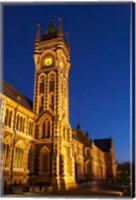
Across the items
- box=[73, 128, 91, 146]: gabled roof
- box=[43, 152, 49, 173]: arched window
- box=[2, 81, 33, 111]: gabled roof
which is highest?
box=[2, 81, 33, 111]: gabled roof

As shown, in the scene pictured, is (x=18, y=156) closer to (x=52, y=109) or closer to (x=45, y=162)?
(x=45, y=162)

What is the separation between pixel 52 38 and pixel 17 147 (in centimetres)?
671

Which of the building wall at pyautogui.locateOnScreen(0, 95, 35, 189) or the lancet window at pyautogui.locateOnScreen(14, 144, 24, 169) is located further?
the lancet window at pyautogui.locateOnScreen(14, 144, 24, 169)

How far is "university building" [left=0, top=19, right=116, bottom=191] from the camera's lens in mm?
13216

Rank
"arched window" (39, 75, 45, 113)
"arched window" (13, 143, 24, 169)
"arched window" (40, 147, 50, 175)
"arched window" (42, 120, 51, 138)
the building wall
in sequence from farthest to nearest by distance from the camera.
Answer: "arched window" (39, 75, 45, 113), "arched window" (42, 120, 51, 138), "arched window" (40, 147, 50, 175), "arched window" (13, 143, 24, 169), the building wall

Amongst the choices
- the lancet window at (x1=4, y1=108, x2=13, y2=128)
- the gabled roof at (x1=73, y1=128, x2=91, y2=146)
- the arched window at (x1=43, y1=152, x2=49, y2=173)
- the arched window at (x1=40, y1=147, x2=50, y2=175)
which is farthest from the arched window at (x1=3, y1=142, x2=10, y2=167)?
the gabled roof at (x1=73, y1=128, x2=91, y2=146)

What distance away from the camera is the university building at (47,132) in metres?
13.2

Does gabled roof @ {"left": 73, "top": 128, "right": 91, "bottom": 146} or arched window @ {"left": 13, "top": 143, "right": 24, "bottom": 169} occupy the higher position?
gabled roof @ {"left": 73, "top": 128, "right": 91, "bottom": 146}

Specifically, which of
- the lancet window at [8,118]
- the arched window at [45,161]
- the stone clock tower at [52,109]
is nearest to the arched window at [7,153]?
the lancet window at [8,118]

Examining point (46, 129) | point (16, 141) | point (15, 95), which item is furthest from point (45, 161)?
point (15, 95)

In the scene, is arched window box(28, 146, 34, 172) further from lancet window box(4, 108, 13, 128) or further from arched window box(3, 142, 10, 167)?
lancet window box(4, 108, 13, 128)

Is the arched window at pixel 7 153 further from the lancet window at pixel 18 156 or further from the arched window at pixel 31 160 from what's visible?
the arched window at pixel 31 160

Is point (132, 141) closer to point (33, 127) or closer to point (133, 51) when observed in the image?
point (133, 51)

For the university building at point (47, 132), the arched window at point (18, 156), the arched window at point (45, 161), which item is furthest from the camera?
the arched window at point (45, 161)
